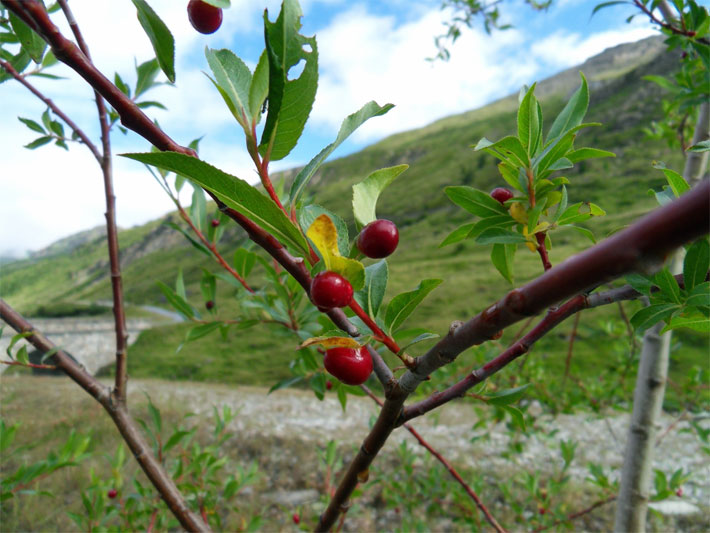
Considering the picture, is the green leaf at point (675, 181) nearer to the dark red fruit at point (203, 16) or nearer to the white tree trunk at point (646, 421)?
the dark red fruit at point (203, 16)

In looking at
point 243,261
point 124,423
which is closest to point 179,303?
point 243,261

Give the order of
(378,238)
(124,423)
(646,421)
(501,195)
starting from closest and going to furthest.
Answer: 1. (378,238)
2. (501,195)
3. (124,423)
4. (646,421)

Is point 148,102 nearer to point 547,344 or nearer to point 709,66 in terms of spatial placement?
point 709,66

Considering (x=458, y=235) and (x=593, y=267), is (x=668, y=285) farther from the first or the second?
(x=593, y=267)

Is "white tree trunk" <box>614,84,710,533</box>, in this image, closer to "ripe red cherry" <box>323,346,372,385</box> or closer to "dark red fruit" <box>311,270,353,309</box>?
"ripe red cherry" <box>323,346,372,385</box>

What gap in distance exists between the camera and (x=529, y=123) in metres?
0.82

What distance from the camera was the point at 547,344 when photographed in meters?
18.8

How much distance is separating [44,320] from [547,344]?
3135 centimetres

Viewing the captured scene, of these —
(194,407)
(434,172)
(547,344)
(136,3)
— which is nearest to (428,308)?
(547,344)

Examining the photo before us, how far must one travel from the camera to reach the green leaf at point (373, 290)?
680mm

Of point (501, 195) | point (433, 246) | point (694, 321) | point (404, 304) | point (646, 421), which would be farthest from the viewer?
point (433, 246)

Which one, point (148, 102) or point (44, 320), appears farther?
point (44, 320)

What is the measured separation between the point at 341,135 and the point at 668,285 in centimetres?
62

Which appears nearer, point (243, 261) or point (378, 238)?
point (378, 238)
